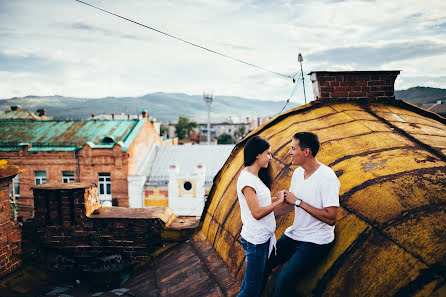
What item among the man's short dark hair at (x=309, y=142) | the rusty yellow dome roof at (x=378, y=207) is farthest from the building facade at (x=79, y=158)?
the man's short dark hair at (x=309, y=142)

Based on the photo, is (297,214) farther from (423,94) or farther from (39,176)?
(39,176)

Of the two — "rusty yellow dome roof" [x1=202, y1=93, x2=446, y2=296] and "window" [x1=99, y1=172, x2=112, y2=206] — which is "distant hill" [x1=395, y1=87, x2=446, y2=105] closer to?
"rusty yellow dome roof" [x1=202, y1=93, x2=446, y2=296]

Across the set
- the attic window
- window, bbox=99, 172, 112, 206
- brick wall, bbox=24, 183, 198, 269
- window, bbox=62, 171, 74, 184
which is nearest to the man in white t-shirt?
brick wall, bbox=24, 183, 198, 269

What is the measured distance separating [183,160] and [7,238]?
1955cm

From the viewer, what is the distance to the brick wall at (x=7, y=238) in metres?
5.29

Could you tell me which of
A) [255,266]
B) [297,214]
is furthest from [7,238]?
[297,214]

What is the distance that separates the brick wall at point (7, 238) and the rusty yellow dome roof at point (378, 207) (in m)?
3.36

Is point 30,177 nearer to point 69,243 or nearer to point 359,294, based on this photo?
point 69,243

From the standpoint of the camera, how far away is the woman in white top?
2.71 m

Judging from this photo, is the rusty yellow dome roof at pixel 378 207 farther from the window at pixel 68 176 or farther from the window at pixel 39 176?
the window at pixel 39 176

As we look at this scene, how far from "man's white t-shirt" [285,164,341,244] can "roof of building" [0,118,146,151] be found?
20529 millimetres

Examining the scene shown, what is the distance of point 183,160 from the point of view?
24.9 metres

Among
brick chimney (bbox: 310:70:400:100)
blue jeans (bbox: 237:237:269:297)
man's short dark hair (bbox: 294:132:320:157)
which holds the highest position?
brick chimney (bbox: 310:70:400:100)

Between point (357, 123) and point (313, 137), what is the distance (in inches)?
78.7
